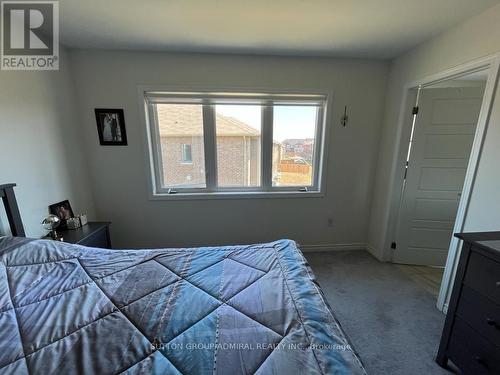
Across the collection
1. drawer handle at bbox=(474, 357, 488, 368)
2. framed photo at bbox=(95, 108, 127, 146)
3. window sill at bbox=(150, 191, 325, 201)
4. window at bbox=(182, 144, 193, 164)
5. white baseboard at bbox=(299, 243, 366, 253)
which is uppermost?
framed photo at bbox=(95, 108, 127, 146)

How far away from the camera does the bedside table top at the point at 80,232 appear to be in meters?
1.89

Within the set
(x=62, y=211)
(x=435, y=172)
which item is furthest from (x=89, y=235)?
(x=435, y=172)

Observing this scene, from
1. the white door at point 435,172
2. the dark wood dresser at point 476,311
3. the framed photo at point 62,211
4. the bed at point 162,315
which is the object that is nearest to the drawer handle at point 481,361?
the dark wood dresser at point 476,311

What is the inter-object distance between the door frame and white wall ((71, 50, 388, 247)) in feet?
1.12

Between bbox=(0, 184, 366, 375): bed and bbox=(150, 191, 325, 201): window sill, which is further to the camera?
bbox=(150, 191, 325, 201): window sill

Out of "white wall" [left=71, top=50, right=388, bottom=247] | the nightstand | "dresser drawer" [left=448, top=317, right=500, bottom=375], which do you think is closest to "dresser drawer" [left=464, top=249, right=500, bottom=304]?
"dresser drawer" [left=448, top=317, right=500, bottom=375]

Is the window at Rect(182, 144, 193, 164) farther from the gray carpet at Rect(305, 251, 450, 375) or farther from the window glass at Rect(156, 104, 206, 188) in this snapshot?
the gray carpet at Rect(305, 251, 450, 375)

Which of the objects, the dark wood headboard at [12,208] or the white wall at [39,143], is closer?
the dark wood headboard at [12,208]

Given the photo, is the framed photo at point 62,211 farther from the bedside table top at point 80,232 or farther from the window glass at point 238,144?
the window glass at point 238,144

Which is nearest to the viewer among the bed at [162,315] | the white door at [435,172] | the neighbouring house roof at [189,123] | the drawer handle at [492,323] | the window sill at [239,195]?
the bed at [162,315]

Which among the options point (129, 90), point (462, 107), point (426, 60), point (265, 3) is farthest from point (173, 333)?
point (462, 107)

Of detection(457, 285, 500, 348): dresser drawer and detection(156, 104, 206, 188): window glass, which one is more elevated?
detection(156, 104, 206, 188): window glass

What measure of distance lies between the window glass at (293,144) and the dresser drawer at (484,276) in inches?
70.3

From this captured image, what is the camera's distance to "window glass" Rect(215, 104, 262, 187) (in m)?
2.61
